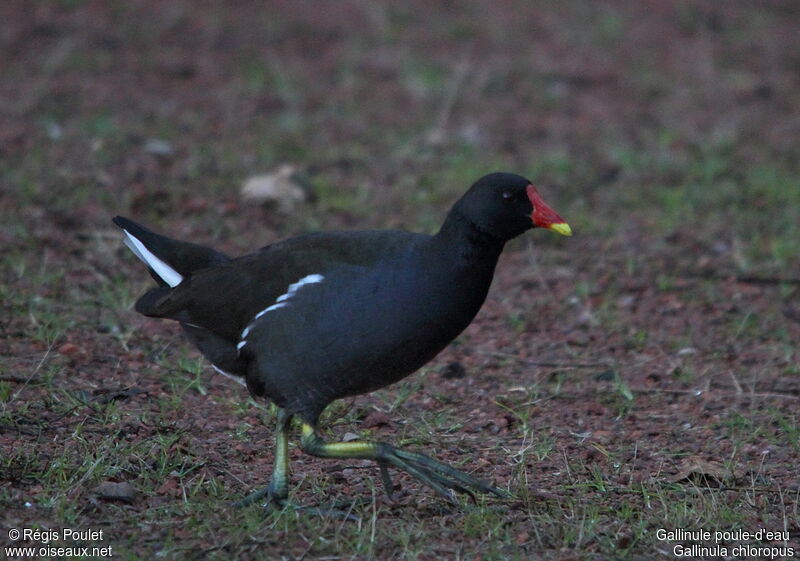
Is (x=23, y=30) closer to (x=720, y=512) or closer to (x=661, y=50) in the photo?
(x=661, y=50)

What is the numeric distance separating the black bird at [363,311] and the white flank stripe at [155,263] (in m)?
A: 0.38

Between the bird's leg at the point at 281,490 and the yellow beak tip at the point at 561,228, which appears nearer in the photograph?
the bird's leg at the point at 281,490

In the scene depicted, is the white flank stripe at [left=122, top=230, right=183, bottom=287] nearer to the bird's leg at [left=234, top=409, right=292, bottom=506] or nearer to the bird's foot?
the bird's leg at [left=234, top=409, right=292, bottom=506]

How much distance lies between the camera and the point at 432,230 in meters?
6.63

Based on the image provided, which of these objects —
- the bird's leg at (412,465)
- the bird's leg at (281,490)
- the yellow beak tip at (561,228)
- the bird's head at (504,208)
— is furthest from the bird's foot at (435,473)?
the yellow beak tip at (561,228)

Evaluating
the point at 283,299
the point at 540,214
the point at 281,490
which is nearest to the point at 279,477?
the point at 281,490

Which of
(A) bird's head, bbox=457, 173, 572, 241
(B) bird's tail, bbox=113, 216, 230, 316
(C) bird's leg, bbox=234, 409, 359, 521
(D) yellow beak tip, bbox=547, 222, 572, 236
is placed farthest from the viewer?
(B) bird's tail, bbox=113, 216, 230, 316

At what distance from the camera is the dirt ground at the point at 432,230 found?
3.89 meters

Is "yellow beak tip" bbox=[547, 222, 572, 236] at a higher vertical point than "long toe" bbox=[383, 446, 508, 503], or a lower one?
higher

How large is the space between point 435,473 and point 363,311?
1.93ft

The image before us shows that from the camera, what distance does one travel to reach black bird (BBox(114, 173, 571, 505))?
3.84 metres

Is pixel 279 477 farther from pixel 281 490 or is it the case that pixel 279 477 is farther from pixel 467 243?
pixel 467 243

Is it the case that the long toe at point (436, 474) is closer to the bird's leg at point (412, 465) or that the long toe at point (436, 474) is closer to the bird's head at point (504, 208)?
the bird's leg at point (412, 465)

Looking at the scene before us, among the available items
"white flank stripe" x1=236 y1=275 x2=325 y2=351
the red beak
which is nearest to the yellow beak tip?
the red beak
